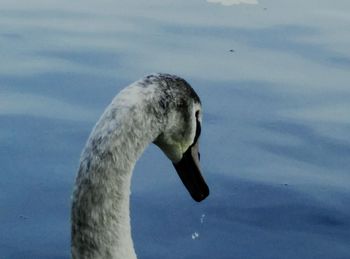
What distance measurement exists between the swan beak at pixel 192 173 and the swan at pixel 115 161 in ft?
2.21

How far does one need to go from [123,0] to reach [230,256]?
25.4ft

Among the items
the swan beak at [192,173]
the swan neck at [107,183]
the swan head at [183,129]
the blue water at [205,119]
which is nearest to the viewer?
the swan neck at [107,183]

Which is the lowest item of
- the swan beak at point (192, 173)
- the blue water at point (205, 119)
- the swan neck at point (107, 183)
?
the blue water at point (205, 119)

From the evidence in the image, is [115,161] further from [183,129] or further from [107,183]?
[183,129]

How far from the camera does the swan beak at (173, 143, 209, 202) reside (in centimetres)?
535

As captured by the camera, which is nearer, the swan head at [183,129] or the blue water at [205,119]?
the swan head at [183,129]

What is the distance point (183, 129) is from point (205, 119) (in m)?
5.02

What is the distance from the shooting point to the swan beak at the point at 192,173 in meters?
5.35

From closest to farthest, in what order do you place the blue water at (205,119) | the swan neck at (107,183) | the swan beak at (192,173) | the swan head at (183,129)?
the swan neck at (107,183) < the swan head at (183,129) < the swan beak at (192,173) < the blue water at (205,119)

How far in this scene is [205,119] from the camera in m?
9.89

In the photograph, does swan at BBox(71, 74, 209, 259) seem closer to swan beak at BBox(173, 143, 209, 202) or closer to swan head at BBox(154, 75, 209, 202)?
swan head at BBox(154, 75, 209, 202)

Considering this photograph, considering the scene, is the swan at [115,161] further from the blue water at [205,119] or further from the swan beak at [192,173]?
the blue water at [205,119]

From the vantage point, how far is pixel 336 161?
30.3 ft

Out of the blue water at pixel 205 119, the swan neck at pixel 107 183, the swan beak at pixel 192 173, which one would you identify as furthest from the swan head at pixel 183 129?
the blue water at pixel 205 119
